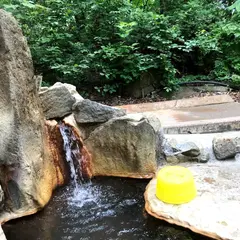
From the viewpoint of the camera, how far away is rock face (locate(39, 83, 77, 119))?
357 cm

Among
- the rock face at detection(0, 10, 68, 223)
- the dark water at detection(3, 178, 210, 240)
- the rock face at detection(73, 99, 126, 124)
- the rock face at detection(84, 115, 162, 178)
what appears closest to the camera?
the dark water at detection(3, 178, 210, 240)

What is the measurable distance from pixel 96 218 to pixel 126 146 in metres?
1.00

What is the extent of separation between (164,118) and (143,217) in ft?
8.13

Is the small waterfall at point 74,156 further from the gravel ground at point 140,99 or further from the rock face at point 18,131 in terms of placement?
the gravel ground at point 140,99

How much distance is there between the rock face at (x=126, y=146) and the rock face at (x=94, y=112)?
9 centimetres

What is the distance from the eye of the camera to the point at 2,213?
2945 mm

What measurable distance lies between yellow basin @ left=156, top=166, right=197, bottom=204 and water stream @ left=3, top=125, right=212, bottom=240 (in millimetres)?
258

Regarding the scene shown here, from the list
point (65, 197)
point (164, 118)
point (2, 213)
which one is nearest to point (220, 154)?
point (164, 118)

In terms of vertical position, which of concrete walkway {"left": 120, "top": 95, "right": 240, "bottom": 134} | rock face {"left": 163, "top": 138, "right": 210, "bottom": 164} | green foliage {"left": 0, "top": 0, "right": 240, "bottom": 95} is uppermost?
green foliage {"left": 0, "top": 0, "right": 240, "bottom": 95}

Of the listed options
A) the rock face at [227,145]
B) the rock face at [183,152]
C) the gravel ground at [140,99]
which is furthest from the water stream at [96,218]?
the gravel ground at [140,99]

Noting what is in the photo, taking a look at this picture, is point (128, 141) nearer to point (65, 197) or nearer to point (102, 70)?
point (65, 197)

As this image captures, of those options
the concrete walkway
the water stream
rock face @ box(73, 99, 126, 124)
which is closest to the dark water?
the water stream

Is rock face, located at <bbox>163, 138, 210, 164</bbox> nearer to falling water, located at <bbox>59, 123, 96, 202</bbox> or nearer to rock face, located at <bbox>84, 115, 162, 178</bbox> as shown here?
rock face, located at <bbox>84, 115, 162, 178</bbox>

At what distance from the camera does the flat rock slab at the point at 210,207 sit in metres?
2.49
